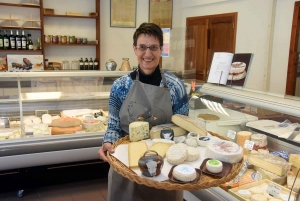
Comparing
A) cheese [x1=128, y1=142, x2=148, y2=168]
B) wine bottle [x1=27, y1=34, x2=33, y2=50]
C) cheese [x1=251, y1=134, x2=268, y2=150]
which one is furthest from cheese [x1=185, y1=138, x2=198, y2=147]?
wine bottle [x1=27, y1=34, x2=33, y2=50]

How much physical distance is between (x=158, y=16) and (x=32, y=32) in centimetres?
315

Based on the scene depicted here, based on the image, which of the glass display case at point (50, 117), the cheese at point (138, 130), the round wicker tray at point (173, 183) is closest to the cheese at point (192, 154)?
the round wicker tray at point (173, 183)

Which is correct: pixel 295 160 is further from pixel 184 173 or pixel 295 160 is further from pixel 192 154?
pixel 184 173

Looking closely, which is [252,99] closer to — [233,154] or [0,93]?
[233,154]

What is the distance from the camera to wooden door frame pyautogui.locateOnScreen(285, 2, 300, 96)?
4855 mm

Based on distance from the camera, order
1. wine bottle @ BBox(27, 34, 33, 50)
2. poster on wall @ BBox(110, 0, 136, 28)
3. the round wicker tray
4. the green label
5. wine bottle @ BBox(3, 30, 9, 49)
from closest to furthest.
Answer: the round wicker tray < the green label < wine bottle @ BBox(3, 30, 9, 49) < wine bottle @ BBox(27, 34, 33, 50) < poster on wall @ BBox(110, 0, 136, 28)

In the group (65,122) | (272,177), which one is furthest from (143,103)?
(65,122)

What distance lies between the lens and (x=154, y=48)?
161 centimetres

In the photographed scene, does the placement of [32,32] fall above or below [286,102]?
above

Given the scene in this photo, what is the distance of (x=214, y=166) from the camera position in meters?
1.25

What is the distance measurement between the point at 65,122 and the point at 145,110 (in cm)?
169

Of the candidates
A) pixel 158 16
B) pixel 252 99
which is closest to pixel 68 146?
pixel 252 99

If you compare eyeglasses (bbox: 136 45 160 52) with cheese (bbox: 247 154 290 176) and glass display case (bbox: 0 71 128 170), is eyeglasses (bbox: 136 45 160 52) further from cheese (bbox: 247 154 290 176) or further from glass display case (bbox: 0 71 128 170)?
glass display case (bbox: 0 71 128 170)

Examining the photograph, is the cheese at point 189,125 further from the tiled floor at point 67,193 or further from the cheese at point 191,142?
the tiled floor at point 67,193
